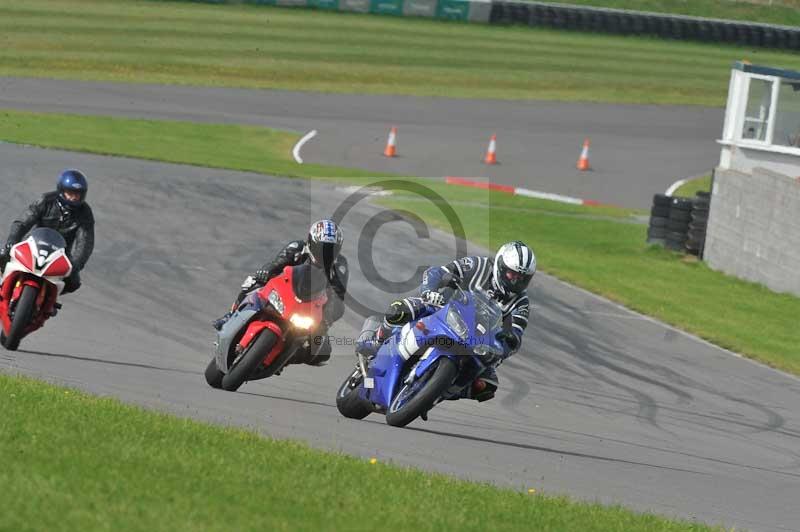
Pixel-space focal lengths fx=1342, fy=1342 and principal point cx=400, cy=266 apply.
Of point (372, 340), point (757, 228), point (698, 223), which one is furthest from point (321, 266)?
point (698, 223)

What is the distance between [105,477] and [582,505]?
3.19m

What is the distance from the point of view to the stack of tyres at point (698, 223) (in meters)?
23.9

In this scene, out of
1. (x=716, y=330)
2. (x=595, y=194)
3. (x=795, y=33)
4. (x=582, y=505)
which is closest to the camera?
(x=582, y=505)

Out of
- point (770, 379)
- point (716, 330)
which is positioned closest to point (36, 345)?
A: point (770, 379)

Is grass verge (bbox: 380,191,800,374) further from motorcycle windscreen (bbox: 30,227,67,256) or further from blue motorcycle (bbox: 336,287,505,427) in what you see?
motorcycle windscreen (bbox: 30,227,67,256)

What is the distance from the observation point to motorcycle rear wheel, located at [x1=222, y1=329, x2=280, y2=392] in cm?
1084

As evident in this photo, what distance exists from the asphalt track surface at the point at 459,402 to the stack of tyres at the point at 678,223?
186 inches

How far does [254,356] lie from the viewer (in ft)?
35.7

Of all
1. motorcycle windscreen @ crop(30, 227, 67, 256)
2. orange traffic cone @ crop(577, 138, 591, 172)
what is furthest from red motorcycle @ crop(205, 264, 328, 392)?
orange traffic cone @ crop(577, 138, 591, 172)

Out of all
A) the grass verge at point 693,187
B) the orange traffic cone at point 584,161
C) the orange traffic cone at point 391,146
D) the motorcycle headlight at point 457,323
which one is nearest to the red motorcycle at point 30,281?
the motorcycle headlight at point 457,323

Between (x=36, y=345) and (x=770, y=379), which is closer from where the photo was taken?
(x=36, y=345)

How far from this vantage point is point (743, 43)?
2095 inches

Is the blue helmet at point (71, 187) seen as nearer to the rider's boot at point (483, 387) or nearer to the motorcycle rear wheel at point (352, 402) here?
the motorcycle rear wheel at point (352, 402)

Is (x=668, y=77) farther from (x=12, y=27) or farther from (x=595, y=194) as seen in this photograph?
(x=12, y=27)
